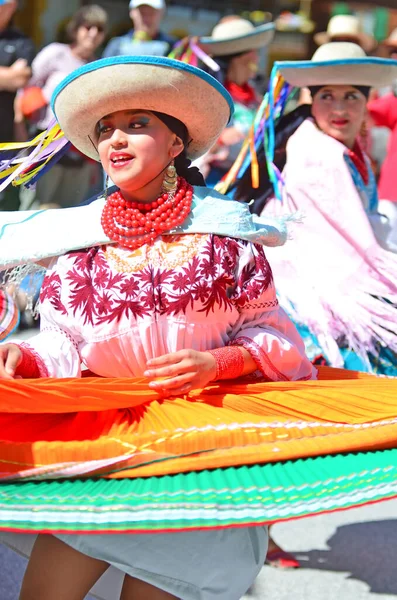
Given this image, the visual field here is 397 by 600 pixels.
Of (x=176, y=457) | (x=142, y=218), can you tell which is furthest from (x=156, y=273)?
(x=176, y=457)

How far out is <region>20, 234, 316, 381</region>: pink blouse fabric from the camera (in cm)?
257

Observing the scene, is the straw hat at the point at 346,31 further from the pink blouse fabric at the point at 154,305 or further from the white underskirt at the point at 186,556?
the white underskirt at the point at 186,556

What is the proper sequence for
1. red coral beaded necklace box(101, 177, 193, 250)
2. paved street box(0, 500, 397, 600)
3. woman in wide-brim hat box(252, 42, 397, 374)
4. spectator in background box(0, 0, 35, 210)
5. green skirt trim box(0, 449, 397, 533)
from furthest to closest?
spectator in background box(0, 0, 35, 210), woman in wide-brim hat box(252, 42, 397, 374), paved street box(0, 500, 397, 600), red coral beaded necklace box(101, 177, 193, 250), green skirt trim box(0, 449, 397, 533)

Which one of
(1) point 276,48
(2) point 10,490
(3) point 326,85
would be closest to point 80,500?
(2) point 10,490

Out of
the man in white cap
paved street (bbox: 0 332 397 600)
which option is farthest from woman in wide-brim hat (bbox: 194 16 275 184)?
paved street (bbox: 0 332 397 600)

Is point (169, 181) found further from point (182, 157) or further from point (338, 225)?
point (338, 225)

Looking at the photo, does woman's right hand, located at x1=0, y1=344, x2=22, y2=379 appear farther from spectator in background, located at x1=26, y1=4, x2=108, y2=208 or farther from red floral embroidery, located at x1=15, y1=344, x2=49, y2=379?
spectator in background, located at x1=26, y1=4, x2=108, y2=208

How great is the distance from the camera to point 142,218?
262 centimetres

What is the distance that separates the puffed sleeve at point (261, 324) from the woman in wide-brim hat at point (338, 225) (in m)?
1.08

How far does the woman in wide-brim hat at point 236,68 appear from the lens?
21.2ft

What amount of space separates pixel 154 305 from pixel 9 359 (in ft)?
1.28

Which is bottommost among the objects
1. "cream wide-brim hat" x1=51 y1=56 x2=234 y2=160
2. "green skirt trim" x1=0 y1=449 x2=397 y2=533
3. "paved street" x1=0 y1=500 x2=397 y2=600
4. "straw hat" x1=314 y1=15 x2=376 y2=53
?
"paved street" x1=0 y1=500 x2=397 y2=600

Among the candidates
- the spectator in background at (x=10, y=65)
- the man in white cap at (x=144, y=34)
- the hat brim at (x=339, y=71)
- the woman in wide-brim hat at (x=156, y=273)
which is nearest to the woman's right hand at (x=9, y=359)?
the woman in wide-brim hat at (x=156, y=273)

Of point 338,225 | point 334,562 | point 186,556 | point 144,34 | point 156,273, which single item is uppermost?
point 156,273
